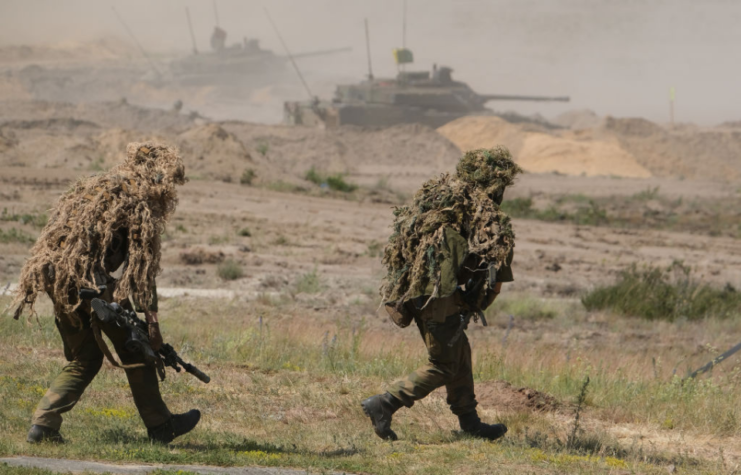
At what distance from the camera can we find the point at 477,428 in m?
6.17

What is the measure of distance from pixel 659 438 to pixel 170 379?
12.2ft

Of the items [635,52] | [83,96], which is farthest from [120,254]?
[635,52]

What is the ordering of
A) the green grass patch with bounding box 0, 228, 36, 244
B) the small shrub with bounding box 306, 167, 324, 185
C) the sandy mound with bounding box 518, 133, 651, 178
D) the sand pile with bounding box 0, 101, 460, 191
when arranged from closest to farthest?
the green grass patch with bounding box 0, 228, 36, 244, the sand pile with bounding box 0, 101, 460, 191, the small shrub with bounding box 306, 167, 324, 185, the sandy mound with bounding box 518, 133, 651, 178

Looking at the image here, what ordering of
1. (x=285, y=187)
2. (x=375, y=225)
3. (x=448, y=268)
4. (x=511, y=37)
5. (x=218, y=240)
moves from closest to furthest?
(x=448, y=268)
(x=218, y=240)
(x=375, y=225)
(x=285, y=187)
(x=511, y=37)

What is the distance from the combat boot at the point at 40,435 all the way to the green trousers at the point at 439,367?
1983 mm

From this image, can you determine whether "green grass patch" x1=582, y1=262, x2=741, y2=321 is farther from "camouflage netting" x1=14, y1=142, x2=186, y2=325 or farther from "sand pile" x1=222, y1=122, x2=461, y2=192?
"sand pile" x1=222, y1=122, x2=461, y2=192

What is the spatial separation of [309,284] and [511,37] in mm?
86053

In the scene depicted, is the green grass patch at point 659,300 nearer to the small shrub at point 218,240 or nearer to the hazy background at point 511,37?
the small shrub at point 218,240

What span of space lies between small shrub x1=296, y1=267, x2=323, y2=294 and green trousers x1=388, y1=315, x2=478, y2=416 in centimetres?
731

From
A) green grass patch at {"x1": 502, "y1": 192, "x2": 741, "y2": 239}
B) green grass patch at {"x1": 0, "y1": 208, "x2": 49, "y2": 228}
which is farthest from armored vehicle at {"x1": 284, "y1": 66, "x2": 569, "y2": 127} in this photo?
green grass patch at {"x1": 0, "y1": 208, "x2": 49, "y2": 228}

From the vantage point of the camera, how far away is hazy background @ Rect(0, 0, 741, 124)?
82.2 metres

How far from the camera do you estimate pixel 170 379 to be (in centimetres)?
752

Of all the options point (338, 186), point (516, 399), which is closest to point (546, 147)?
point (338, 186)

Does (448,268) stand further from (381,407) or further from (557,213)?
(557,213)
